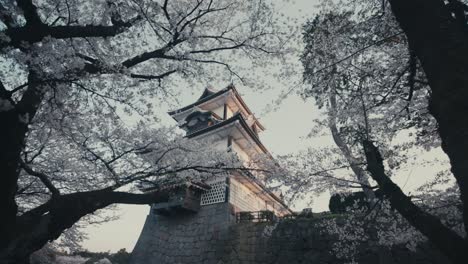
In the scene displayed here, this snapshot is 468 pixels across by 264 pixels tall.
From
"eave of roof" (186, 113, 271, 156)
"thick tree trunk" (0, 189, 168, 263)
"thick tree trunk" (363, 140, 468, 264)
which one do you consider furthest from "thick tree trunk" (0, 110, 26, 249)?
"eave of roof" (186, 113, 271, 156)

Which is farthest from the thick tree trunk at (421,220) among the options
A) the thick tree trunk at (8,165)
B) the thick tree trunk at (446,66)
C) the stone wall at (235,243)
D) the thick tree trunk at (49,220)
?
the stone wall at (235,243)

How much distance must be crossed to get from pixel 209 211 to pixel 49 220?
32.2 feet

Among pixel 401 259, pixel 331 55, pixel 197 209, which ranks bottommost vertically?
pixel 401 259

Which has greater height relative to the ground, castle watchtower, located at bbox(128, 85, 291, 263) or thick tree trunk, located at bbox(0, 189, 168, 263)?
castle watchtower, located at bbox(128, 85, 291, 263)

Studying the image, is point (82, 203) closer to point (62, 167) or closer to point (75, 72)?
point (75, 72)

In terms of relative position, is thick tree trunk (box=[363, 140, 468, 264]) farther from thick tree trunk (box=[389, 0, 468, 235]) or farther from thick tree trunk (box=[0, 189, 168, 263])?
thick tree trunk (box=[0, 189, 168, 263])

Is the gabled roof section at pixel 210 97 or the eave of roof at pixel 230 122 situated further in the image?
the gabled roof section at pixel 210 97

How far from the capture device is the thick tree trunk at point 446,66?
1591 millimetres

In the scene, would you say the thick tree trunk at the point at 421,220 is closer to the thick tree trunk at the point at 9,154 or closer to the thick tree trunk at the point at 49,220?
the thick tree trunk at the point at 49,220

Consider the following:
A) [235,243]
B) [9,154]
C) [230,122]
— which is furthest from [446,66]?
[230,122]

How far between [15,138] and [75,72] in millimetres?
1334

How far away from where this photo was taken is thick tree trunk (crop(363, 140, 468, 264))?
1.98 meters

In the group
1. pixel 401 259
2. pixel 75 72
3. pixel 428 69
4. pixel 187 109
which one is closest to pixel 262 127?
pixel 187 109

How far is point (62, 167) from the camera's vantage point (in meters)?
8.14
